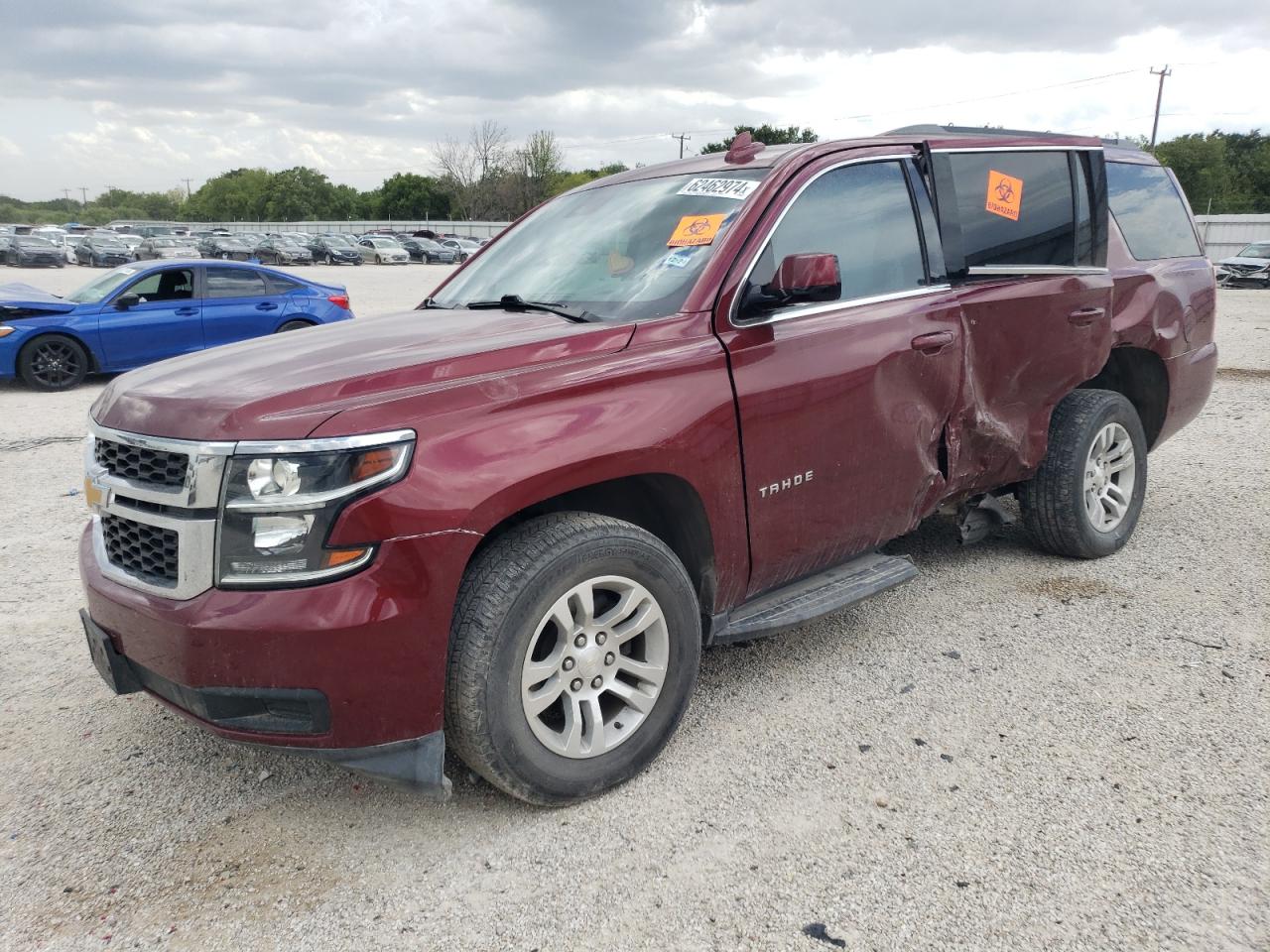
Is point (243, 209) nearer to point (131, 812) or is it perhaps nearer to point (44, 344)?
point (44, 344)

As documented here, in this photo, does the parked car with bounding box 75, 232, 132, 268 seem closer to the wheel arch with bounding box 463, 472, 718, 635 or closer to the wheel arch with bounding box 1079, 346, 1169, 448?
the wheel arch with bounding box 1079, 346, 1169, 448

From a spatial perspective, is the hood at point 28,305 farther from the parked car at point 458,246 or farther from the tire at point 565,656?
the parked car at point 458,246

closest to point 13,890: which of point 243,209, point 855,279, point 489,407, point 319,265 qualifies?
point 489,407

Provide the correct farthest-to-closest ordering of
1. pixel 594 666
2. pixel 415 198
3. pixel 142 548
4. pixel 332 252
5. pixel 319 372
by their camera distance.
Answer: pixel 415 198 → pixel 332 252 → pixel 594 666 → pixel 319 372 → pixel 142 548

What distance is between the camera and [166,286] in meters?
11.2

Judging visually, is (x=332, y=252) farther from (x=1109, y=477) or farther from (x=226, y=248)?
(x=1109, y=477)

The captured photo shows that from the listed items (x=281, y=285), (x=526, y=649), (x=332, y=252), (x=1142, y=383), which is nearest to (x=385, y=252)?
(x=332, y=252)

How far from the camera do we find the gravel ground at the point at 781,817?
236 cm

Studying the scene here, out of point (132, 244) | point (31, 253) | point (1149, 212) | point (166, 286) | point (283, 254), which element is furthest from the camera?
point (283, 254)

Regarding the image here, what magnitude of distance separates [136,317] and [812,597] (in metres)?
10.2

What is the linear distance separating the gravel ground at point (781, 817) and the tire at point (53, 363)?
7736 mm

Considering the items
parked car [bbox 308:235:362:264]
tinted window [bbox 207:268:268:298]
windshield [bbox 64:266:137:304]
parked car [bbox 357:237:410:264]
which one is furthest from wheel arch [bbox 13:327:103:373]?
parked car [bbox 357:237:410:264]

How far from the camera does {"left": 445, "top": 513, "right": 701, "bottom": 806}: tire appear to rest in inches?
100.0

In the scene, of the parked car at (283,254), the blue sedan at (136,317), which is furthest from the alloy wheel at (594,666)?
the parked car at (283,254)
